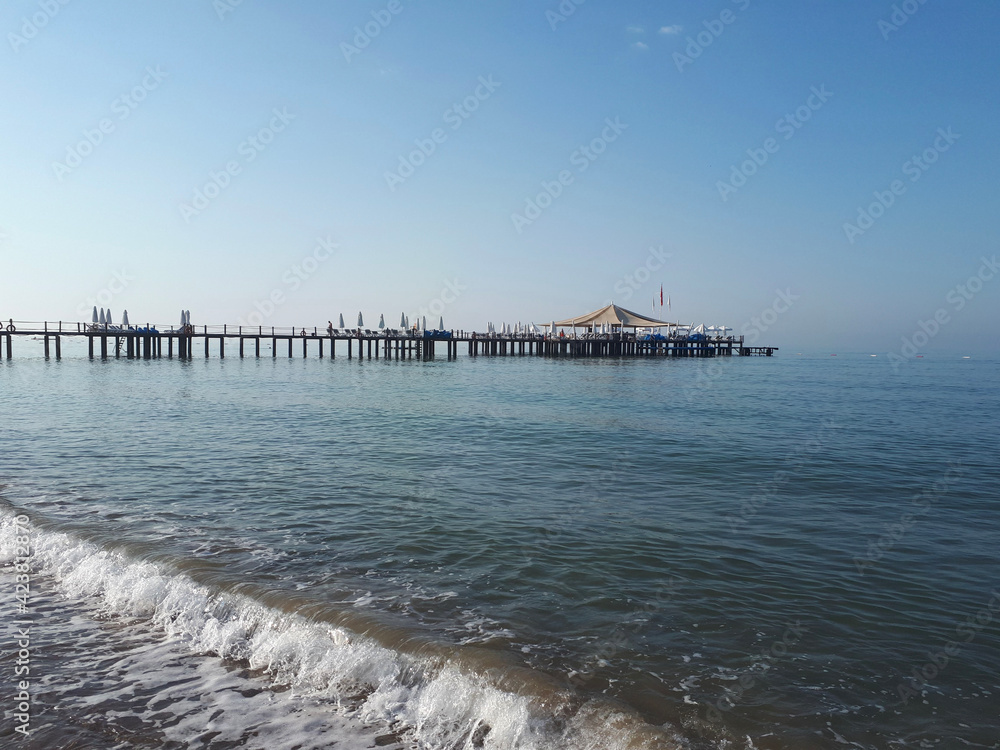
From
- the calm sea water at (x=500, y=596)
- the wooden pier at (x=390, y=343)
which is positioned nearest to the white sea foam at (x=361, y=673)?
the calm sea water at (x=500, y=596)

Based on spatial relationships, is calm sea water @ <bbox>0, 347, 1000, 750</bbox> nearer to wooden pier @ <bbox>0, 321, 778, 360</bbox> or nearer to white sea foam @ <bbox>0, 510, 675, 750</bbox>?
white sea foam @ <bbox>0, 510, 675, 750</bbox>

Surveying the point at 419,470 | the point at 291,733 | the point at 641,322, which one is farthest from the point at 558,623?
the point at 641,322

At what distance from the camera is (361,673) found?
502cm

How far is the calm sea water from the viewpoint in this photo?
444 cm

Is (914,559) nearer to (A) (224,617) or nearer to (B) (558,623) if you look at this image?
(B) (558,623)

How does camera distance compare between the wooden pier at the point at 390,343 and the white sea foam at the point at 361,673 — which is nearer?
the white sea foam at the point at 361,673

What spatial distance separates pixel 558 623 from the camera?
583 centimetres

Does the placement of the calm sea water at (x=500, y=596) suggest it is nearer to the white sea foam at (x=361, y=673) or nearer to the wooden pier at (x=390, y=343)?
the white sea foam at (x=361, y=673)

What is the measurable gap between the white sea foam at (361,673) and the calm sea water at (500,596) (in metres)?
0.02

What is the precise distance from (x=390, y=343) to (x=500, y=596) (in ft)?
197

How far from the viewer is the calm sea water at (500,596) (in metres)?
4.44

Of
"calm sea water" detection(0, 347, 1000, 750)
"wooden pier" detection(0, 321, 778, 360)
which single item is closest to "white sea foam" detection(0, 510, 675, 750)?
"calm sea water" detection(0, 347, 1000, 750)

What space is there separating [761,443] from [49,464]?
51.3 feet

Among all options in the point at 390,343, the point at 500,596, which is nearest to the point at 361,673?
the point at 500,596
